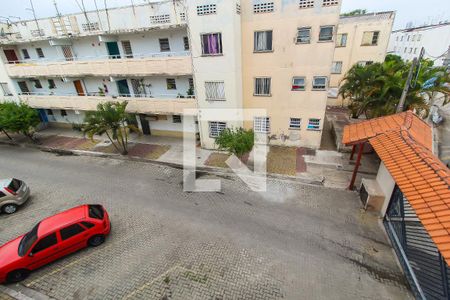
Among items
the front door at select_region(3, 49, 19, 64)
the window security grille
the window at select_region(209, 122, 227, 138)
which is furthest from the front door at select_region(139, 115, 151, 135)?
the front door at select_region(3, 49, 19, 64)

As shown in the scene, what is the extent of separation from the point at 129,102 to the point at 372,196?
58.4ft

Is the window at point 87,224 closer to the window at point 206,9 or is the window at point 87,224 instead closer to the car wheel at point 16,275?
the car wheel at point 16,275

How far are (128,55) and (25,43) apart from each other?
12.0 meters

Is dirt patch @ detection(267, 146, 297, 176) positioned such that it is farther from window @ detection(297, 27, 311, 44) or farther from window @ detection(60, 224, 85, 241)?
window @ detection(60, 224, 85, 241)

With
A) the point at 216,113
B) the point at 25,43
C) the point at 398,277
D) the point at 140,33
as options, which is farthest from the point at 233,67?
the point at 25,43

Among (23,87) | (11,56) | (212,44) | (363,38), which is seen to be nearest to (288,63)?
(212,44)

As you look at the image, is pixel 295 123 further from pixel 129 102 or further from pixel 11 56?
pixel 11 56

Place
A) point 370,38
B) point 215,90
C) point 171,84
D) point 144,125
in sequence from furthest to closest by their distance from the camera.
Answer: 1. point 370,38
2. point 144,125
3. point 171,84
4. point 215,90

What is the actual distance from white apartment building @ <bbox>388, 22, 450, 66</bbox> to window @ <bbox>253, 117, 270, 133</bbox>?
25.3m

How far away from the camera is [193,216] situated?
36.7ft

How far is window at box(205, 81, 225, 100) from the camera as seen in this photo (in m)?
15.4

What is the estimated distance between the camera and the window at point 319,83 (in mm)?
15182

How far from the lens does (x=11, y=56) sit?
2177 cm
